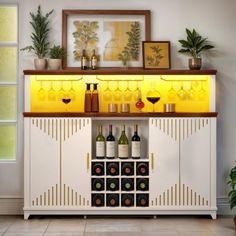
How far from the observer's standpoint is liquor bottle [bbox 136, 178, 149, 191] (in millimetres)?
5477

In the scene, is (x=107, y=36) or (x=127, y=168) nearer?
(x=127, y=168)

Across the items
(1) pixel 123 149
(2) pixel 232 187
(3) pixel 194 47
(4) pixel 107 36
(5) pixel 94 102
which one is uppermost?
(4) pixel 107 36

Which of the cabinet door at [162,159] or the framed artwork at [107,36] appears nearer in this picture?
the cabinet door at [162,159]

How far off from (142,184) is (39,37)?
6.22 feet

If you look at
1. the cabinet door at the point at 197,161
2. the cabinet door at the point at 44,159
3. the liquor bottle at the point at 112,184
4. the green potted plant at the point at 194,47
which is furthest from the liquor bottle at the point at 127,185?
the green potted plant at the point at 194,47

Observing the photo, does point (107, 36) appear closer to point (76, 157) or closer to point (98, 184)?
point (76, 157)

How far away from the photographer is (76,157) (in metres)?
5.44

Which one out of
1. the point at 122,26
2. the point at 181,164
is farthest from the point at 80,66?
the point at 181,164

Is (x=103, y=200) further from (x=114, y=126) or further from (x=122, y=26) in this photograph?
(x=122, y=26)

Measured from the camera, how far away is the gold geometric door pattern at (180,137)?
17.9 feet

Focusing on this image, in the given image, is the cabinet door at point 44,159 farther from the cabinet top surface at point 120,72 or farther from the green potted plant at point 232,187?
the green potted plant at point 232,187

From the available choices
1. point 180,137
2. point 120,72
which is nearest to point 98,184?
point 180,137

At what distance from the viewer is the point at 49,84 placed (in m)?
5.75

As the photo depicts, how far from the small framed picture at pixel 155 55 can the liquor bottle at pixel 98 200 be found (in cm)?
147
